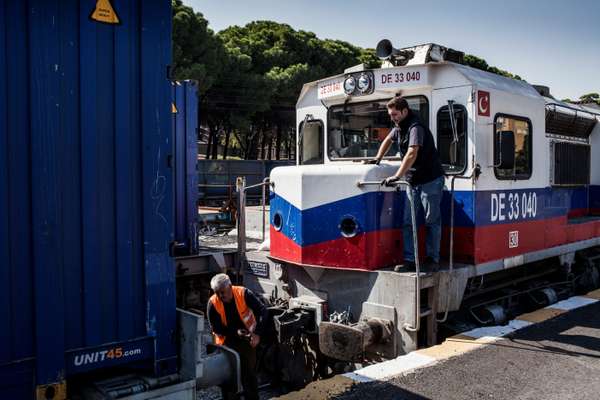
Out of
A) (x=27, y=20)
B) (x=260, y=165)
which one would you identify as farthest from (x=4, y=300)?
(x=260, y=165)

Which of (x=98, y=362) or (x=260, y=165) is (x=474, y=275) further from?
(x=260, y=165)

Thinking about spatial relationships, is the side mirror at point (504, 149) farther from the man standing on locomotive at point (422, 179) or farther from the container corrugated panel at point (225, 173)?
the container corrugated panel at point (225, 173)

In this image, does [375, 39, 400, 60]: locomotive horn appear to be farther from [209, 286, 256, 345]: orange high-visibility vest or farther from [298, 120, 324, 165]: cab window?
[209, 286, 256, 345]: orange high-visibility vest

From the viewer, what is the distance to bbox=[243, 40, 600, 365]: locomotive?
584 cm

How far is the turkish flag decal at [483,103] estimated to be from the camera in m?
6.14

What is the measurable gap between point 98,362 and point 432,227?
3750 mm

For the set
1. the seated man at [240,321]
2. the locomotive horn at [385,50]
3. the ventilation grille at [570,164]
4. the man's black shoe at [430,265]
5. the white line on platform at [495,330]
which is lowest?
the white line on platform at [495,330]

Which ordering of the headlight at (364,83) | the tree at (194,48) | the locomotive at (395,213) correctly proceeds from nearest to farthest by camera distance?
the locomotive at (395,213) < the headlight at (364,83) < the tree at (194,48)

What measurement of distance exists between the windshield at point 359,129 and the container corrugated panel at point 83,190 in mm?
3612

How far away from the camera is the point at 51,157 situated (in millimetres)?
3221

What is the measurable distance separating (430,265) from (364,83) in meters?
2.21

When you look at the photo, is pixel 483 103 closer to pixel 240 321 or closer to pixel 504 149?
pixel 504 149

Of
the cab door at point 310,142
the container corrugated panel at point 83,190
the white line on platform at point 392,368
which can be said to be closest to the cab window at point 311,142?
the cab door at point 310,142

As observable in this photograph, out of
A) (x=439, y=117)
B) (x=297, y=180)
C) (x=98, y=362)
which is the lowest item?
(x=98, y=362)
